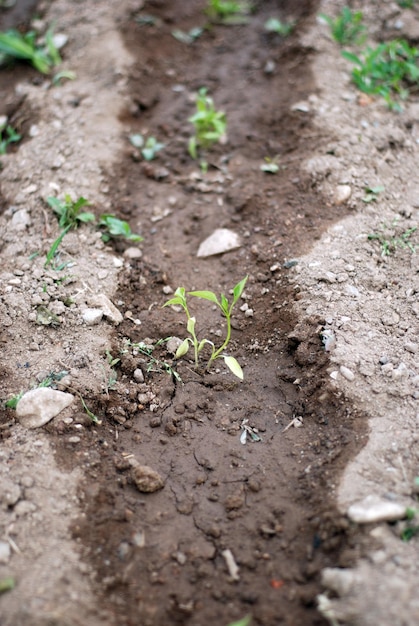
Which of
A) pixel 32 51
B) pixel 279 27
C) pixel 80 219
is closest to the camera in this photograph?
pixel 80 219

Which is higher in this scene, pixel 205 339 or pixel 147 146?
pixel 147 146

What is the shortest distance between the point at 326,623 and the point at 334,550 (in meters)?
0.25

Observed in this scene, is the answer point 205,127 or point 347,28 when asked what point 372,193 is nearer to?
point 205,127

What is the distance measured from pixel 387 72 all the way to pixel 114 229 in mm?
2254

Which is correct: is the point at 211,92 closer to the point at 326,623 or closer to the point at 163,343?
the point at 163,343

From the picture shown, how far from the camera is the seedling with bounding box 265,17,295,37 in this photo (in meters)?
4.44

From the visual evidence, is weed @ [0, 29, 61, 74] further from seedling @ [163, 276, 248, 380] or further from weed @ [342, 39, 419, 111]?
seedling @ [163, 276, 248, 380]

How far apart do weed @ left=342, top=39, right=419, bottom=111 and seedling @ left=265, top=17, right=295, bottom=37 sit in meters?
0.78

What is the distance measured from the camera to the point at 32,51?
13.6 feet

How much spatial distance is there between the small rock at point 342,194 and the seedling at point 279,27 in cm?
194

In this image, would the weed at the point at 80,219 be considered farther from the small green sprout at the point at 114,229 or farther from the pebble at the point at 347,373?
the pebble at the point at 347,373

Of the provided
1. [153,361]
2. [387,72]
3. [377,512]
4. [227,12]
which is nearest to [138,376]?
[153,361]

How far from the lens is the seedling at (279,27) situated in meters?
4.44

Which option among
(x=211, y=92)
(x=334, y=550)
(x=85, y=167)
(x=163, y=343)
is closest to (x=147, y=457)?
(x=163, y=343)
